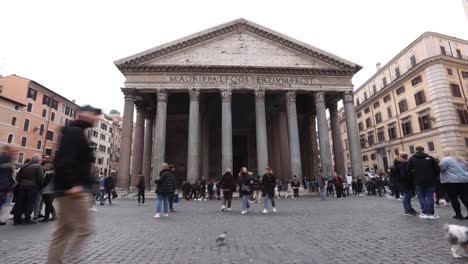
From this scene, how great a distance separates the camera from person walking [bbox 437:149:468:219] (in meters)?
6.47

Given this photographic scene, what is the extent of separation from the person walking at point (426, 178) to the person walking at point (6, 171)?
34.2ft

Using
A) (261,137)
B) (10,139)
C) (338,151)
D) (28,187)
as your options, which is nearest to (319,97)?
(338,151)

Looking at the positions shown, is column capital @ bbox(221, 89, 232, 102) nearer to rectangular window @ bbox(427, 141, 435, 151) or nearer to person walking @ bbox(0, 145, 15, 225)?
person walking @ bbox(0, 145, 15, 225)

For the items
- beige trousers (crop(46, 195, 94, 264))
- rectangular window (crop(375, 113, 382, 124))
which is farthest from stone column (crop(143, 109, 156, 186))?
rectangular window (crop(375, 113, 382, 124))

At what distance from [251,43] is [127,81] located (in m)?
11.4

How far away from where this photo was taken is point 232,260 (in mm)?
3582

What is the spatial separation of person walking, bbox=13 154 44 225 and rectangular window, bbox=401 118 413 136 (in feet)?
119

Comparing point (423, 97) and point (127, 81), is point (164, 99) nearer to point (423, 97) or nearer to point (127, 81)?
point (127, 81)

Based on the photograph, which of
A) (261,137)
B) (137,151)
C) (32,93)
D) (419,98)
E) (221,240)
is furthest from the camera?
(32,93)

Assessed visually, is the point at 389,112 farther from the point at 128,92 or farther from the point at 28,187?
the point at 28,187

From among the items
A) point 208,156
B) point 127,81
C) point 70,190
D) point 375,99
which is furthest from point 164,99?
point 375,99

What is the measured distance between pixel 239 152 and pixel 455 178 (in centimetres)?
2481

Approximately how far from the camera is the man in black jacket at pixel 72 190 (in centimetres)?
259

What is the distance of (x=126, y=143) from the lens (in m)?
20.5
